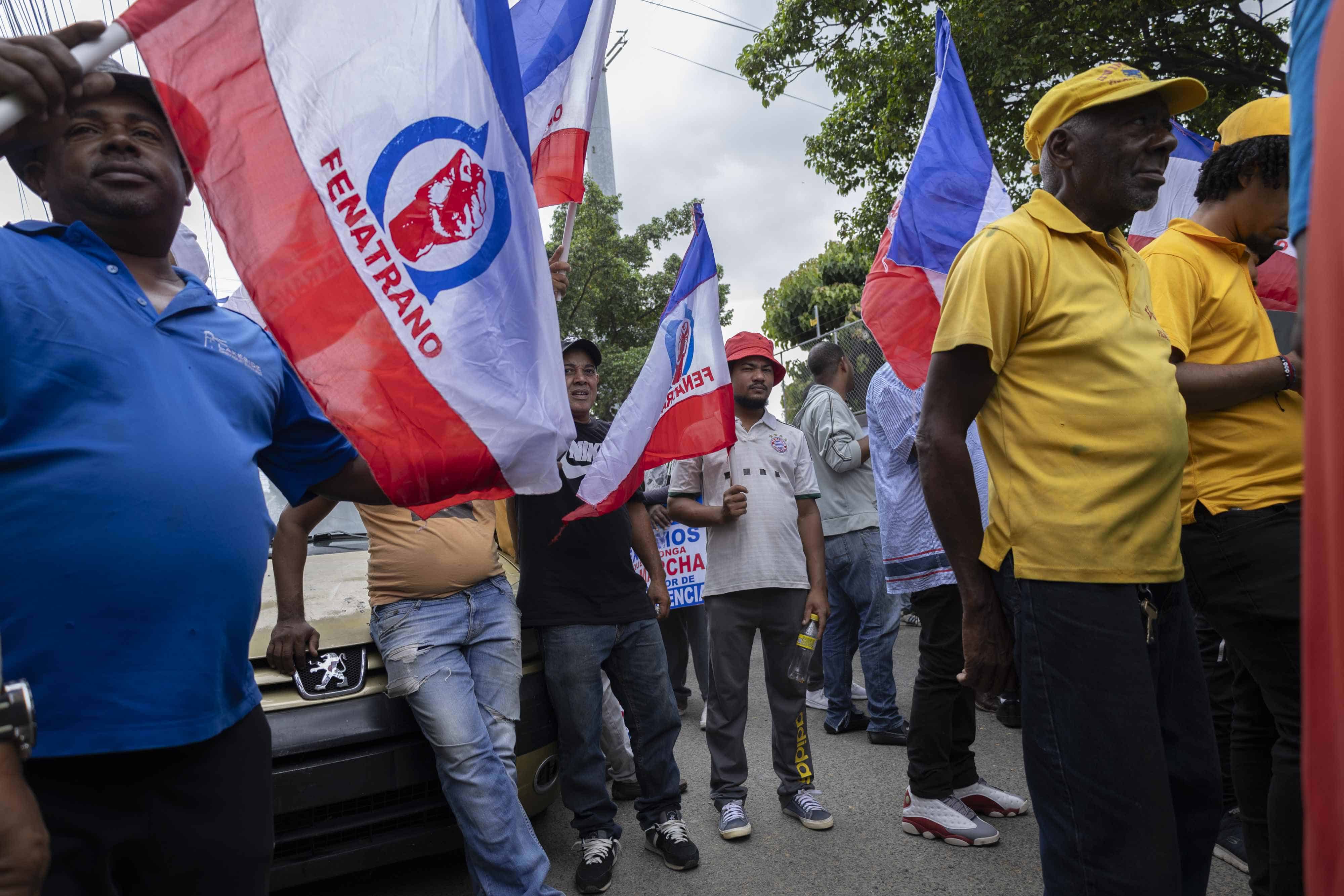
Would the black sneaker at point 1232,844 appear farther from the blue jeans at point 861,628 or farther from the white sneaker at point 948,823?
the blue jeans at point 861,628

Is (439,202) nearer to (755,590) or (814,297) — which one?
(755,590)

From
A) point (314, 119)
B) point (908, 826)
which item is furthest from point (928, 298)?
point (314, 119)

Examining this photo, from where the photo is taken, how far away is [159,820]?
60.0 inches

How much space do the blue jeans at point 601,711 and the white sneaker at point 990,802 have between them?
4.09 ft

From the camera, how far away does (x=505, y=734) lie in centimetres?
340

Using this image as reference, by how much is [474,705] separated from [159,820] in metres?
1.82

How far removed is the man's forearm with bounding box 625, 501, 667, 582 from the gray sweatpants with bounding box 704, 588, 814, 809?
309 millimetres

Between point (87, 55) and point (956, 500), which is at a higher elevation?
point (87, 55)

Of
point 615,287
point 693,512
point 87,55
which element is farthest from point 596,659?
point 615,287

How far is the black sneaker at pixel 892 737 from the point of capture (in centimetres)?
518

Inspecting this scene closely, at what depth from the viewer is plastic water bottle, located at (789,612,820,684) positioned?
4.20m

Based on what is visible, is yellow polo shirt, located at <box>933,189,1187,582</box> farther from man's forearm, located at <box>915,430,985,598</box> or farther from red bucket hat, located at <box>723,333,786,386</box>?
red bucket hat, located at <box>723,333,786,386</box>

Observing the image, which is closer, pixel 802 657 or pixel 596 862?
pixel 596 862

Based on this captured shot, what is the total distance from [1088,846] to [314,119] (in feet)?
7.26
